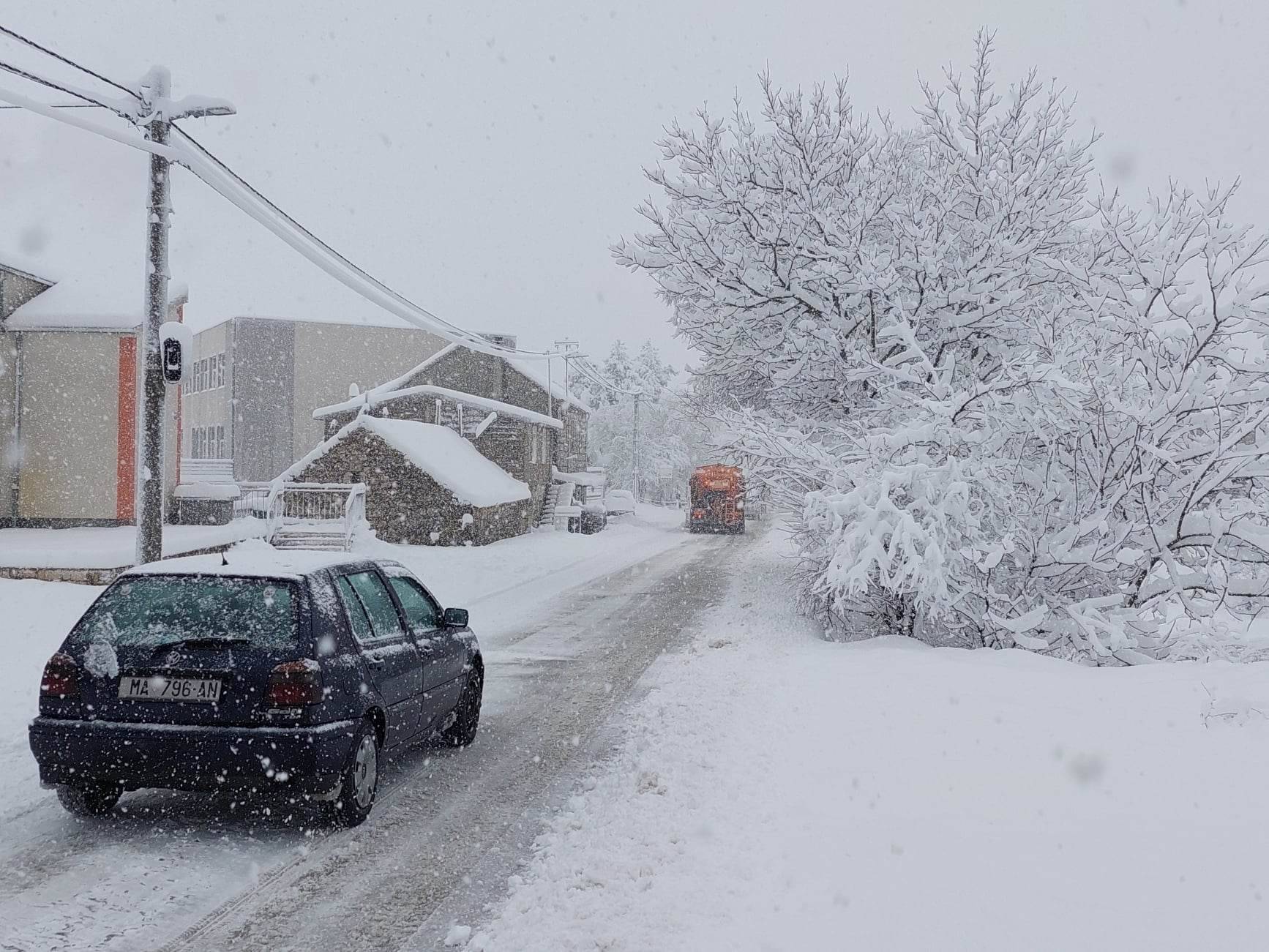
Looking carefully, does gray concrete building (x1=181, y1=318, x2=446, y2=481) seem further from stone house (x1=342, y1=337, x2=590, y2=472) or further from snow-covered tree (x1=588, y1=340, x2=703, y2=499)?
snow-covered tree (x1=588, y1=340, x2=703, y2=499)

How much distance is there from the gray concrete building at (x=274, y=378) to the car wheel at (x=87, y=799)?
47.9 meters

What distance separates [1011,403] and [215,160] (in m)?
11.3

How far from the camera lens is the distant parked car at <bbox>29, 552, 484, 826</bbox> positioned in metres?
5.07

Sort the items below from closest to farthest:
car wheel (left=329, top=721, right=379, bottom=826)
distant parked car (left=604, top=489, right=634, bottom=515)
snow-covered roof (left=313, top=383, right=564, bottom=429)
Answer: car wheel (left=329, top=721, right=379, bottom=826) → snow-covered roof (left=313, top=383, right=564, bottom=429) → distant parked car (left=604, top=489, right=634, bottom=515)

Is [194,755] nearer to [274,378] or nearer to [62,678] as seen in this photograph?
[62,678]

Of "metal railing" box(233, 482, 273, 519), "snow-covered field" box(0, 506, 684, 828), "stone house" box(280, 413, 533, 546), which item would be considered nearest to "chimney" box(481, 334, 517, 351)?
"snow-covered field" box(0, 506, 684, 828)

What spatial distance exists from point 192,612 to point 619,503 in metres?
51.9

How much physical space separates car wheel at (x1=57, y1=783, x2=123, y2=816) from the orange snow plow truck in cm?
3978

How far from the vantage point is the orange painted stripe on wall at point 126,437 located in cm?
2120

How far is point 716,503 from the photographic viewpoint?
4553cm

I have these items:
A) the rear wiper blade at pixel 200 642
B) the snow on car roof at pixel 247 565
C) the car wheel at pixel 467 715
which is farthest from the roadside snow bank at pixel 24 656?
the car wheel at pixel 467 715

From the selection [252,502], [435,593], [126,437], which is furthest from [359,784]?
[252,502]

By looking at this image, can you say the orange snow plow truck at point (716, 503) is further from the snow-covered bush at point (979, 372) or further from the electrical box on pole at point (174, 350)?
the electrical box on pole at point (174, 350)

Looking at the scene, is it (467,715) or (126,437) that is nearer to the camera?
(467,715)
